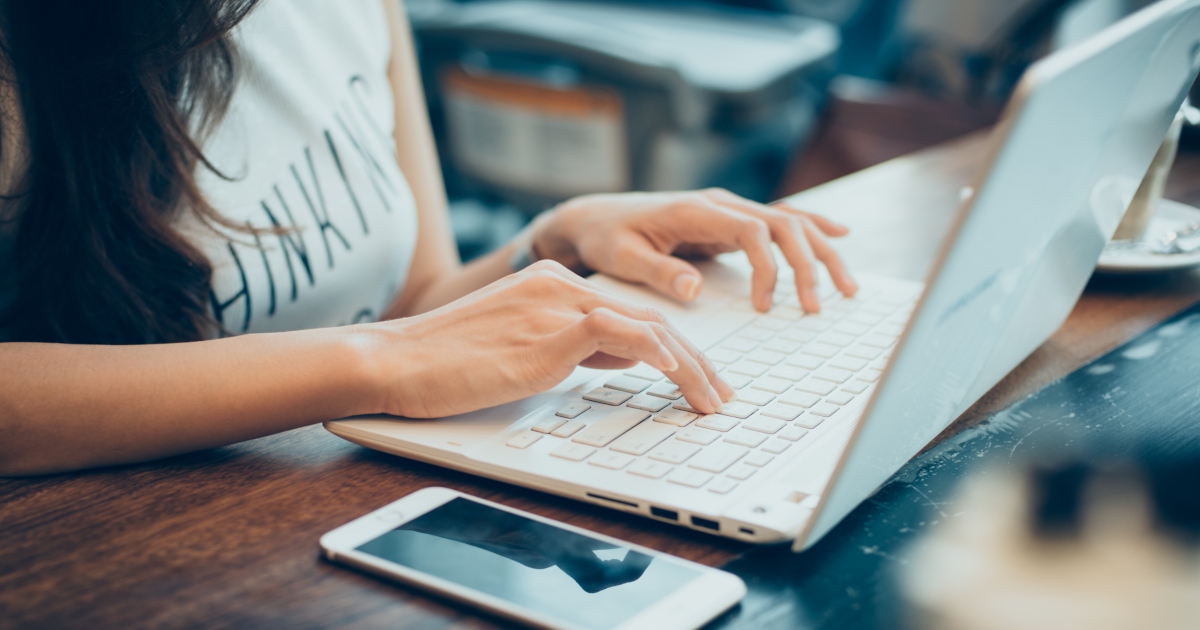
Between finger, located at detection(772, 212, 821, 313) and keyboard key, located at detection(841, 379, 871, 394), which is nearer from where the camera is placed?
keyboard key, located at detection(841, 379, 871, 394)

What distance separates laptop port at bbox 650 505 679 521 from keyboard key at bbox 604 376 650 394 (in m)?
0.12

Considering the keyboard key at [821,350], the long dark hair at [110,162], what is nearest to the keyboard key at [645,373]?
the keyboard key at [821,350]

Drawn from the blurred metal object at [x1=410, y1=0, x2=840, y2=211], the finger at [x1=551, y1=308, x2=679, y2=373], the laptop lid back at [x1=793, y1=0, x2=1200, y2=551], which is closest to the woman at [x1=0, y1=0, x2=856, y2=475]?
the finger at [x1=551, y1=308, x2=679, y2=373]

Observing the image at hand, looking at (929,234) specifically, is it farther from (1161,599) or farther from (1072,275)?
(1161,599)

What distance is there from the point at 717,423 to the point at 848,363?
13 centimetres

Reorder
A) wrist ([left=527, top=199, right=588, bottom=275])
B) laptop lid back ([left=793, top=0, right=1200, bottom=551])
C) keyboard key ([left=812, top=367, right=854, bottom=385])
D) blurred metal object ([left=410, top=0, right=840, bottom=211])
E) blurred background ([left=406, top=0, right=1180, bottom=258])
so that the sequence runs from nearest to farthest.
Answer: laptop lid back ([left=793, top=0, right=1200, bottom=551]) < keyboard key ([left=812, top=367, right=854, bottom=385]) < wrist ([left=527, top=199, right=588, bottom=275]) < blurred background ([left=406, top=0, right=1180, bottom=258]) < blurred metal object ([left=410, top=0, right=840, bottom=211])

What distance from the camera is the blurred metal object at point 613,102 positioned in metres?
1.71

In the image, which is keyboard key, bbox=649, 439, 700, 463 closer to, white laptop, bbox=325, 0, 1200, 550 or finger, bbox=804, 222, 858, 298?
white laptop, bbox=325, 0, 1200, 550

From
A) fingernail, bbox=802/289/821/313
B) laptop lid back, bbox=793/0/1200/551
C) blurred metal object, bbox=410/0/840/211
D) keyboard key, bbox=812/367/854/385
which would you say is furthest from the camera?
blurred metal object, bbox=410/0/840/211

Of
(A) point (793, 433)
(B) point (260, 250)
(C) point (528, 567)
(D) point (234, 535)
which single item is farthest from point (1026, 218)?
(B) point (260, 250)

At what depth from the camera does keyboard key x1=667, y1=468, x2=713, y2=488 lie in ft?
1.46

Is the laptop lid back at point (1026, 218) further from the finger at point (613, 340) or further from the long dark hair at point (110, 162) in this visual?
the long dark hair at point (110, 162)

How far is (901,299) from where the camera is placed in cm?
70

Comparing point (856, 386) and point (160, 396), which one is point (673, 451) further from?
point (160, 396)
